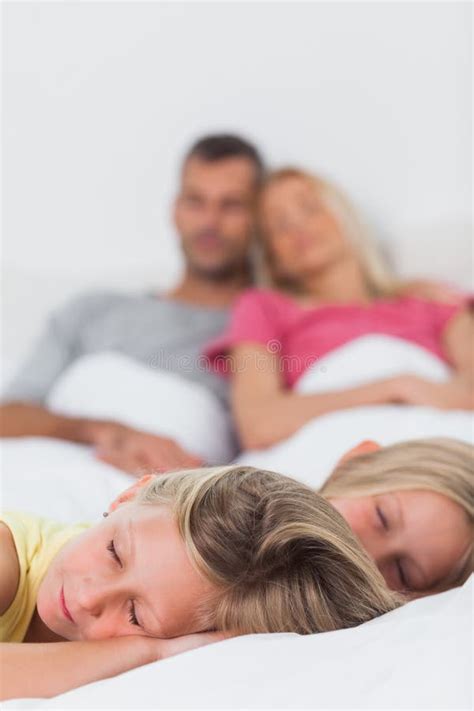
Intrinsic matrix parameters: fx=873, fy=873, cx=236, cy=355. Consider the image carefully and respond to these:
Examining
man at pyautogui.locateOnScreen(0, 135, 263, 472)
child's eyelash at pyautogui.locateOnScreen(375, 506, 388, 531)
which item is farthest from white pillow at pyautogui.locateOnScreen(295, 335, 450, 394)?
child's eyelash at pyautogui.locateOnScreen(375, 506, 388, 531)

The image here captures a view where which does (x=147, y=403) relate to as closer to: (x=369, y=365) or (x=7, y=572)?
(x=369, y=365)

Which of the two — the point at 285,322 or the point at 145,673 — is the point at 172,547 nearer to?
the point at 145,673

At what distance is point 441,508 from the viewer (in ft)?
3.05

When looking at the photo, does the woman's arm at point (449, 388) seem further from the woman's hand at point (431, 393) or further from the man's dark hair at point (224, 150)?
the man's dark hair at point (224, 150)

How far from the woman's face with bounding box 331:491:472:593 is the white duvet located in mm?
104

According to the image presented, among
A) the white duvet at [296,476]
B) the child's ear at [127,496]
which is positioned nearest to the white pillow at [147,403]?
the white duvet at [296,476]

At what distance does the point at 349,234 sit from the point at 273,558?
1.41 m

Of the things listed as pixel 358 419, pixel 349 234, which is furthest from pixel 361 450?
pixel 349 234

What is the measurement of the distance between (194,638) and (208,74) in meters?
1.86

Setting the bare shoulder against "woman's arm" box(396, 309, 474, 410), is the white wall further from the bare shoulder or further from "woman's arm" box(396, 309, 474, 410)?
the bare shoulder

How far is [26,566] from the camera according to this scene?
0.78m

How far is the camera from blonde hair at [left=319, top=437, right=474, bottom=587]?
3.07ft

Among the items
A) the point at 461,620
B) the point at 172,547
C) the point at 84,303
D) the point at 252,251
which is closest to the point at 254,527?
the point at 172,547

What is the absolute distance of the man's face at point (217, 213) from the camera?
2.06 metres
